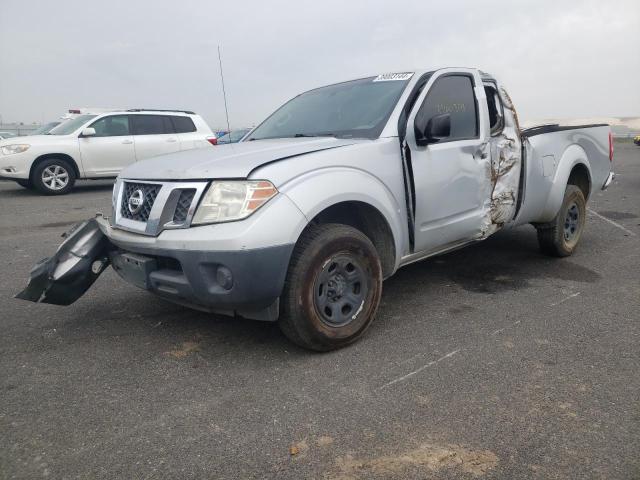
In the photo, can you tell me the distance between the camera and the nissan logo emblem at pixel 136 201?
3.06 metres

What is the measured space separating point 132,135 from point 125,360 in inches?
365

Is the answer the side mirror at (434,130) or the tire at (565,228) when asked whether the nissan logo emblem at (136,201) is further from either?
the tire at (565,228)

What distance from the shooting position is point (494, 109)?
14.5 feet

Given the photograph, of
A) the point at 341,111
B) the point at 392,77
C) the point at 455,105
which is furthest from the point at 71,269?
the point at 455,105

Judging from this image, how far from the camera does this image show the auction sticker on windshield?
385cm

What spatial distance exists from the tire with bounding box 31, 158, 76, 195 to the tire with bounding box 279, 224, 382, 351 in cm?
941

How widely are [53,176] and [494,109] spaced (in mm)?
9362

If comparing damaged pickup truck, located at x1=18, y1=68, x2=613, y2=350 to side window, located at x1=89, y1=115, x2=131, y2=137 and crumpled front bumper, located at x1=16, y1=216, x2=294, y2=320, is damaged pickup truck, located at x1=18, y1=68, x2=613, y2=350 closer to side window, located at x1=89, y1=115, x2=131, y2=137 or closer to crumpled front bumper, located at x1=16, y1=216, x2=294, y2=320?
crumpled front bumper, located at x1=16, y1=216, x2=294, y2=320

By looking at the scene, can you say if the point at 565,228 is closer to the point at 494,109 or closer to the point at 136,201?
the point at 494,109

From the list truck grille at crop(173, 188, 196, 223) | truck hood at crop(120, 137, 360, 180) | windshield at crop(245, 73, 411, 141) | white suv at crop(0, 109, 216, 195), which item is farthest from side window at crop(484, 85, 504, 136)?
white suv at crop(0, 109, 216, 195)

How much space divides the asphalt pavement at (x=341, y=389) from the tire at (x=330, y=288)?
166 millimetres

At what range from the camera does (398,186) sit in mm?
3416

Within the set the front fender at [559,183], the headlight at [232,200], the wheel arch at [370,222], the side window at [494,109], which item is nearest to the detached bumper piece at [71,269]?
the headlight at [232,200]

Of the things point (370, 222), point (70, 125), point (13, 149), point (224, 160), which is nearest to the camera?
point (224, 160)
